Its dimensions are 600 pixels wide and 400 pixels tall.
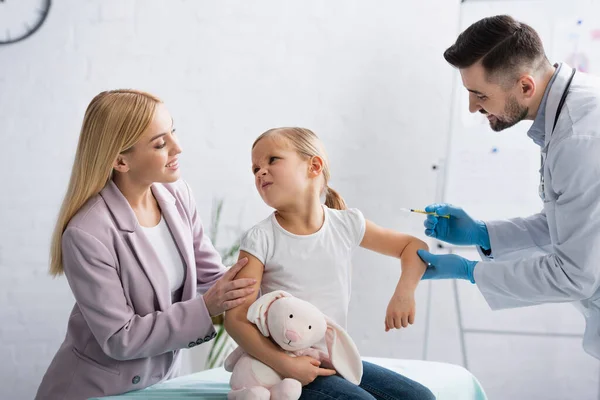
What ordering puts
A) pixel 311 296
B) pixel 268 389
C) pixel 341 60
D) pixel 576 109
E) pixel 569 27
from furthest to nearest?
pixel 341 60 → pixel 569 27 → pixel 576 109 → pixel 311 296 → pixel 268 389

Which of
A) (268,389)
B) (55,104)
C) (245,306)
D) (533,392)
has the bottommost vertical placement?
(533,392)

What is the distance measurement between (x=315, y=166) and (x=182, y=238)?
0.42 metres

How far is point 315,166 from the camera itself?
6.23 feet

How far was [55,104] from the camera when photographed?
3.07m

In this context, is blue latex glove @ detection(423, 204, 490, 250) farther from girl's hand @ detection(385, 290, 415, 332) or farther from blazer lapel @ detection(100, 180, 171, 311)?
blazer lapel @ detection(100, 180, 171, 311)

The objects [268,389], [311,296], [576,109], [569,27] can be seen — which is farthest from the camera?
[569,27]

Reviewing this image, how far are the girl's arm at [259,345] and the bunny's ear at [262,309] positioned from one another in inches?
1.2

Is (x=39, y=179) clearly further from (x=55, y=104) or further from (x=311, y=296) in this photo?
(x=311, y=296)

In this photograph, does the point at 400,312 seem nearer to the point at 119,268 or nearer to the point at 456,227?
the point at 456,227

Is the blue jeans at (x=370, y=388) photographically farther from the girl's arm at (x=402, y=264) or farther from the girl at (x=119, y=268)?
the girl at (x=119, y=268)

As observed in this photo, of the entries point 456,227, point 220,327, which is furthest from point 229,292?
point 220,327

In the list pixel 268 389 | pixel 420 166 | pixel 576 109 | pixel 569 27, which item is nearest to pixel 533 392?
pixel 420 166

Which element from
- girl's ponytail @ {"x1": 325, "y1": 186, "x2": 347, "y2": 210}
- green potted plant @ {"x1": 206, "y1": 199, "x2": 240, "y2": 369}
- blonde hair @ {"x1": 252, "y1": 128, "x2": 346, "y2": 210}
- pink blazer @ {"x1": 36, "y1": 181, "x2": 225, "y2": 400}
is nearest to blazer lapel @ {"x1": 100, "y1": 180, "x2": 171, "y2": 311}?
pink blazer @ {"x1": 36, "y1": 181, "x2": 225, "y2": 400}

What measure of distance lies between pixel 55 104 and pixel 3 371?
118 centimetres
